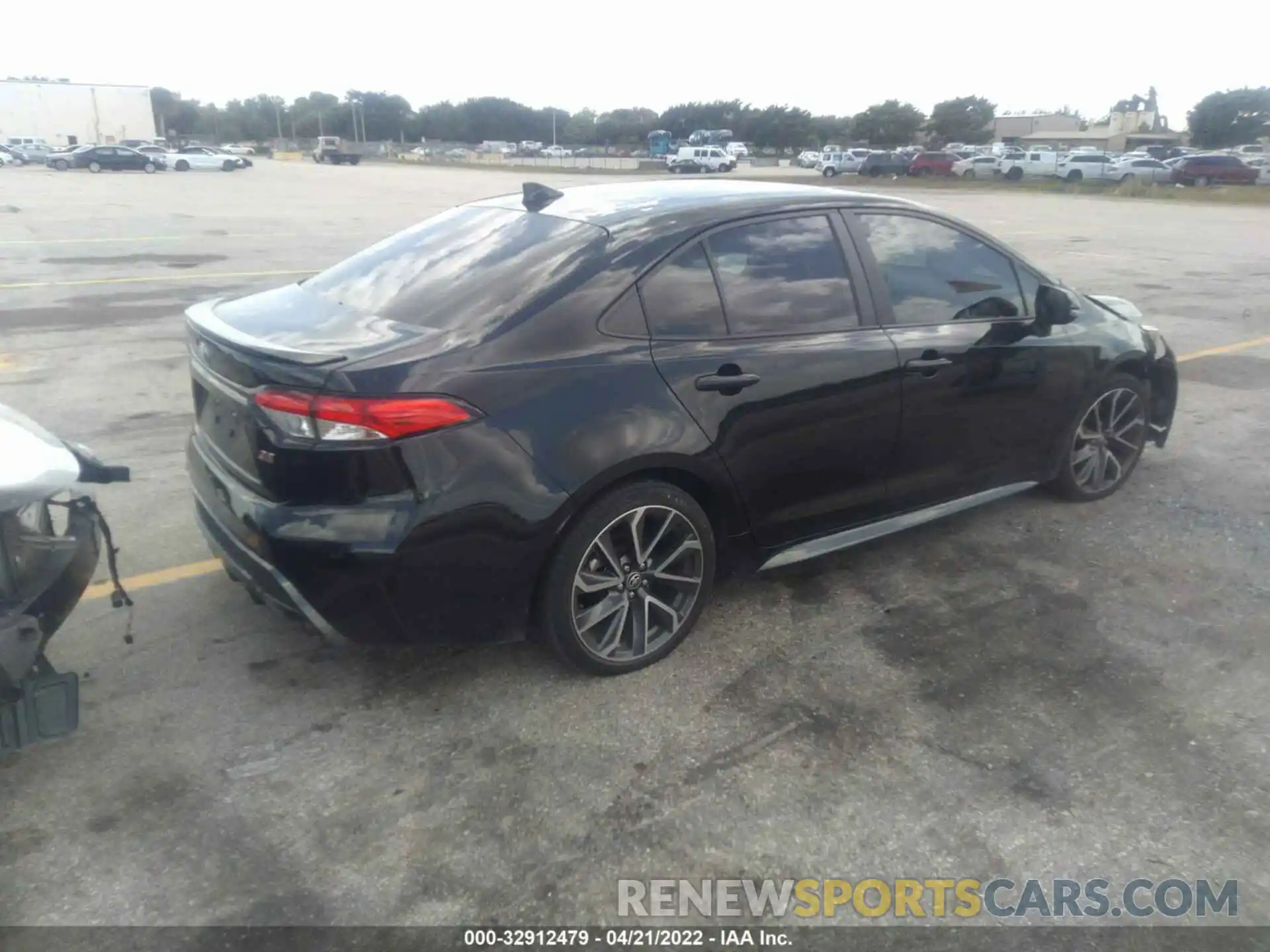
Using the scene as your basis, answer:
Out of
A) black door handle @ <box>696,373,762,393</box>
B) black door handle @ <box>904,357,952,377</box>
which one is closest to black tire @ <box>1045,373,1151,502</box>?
black door handle @ <box>904,357,952,377</box>

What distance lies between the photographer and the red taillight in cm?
296

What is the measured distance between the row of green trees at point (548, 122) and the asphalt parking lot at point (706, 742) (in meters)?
93.2

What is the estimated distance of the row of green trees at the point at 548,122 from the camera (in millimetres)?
92938

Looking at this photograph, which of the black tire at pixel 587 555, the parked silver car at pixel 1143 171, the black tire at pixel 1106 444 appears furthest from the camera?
the parked silver car at pixel 1143 171

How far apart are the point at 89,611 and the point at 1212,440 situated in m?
6.47

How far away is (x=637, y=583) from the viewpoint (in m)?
3.55

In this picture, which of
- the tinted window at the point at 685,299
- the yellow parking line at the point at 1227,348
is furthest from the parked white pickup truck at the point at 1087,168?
the tinted window at the point at 685,299

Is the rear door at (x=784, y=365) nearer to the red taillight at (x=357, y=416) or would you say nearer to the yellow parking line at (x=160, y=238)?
the red taillight at (x=357, y=416)

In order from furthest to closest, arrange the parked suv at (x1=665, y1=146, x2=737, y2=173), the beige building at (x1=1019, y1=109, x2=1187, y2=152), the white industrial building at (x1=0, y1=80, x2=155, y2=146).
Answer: the beige building at (x1=1019, y1=109, x2=1187, y2=152) → the white industrial building at (x1=0, y1=80, x2=155, y2=146) → the parked suv at (x1=665, y1=146, x2=737, y2=173)

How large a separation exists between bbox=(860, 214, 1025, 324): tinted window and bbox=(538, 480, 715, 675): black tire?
129cm

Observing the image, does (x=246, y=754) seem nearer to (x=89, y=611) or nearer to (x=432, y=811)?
(x=432, y=811)

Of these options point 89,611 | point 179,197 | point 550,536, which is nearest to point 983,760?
point 550,536

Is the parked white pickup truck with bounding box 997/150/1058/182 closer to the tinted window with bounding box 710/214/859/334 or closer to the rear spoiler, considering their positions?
the tinted window with bounding box 710/214/859/334

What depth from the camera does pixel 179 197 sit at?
2978 centimetres
